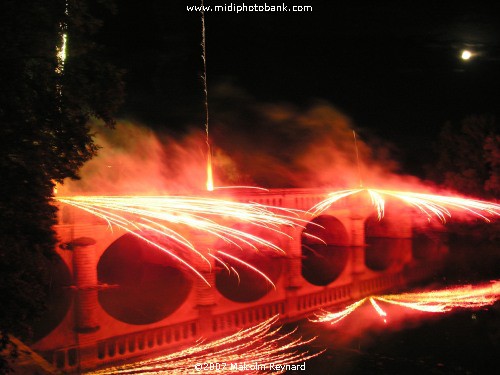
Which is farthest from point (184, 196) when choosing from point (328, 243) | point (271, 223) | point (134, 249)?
point (328, 243)

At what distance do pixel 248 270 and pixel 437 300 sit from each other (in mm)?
10586

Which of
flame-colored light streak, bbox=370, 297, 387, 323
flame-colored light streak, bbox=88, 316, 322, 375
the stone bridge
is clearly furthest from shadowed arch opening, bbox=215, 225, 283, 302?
flame-colored light streak, bbox=88, 316, 322, 375

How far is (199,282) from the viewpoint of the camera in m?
21.5

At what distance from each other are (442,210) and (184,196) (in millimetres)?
23708

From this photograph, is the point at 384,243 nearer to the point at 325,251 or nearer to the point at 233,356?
the point at 325,251

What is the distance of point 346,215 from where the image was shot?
32.7 metres

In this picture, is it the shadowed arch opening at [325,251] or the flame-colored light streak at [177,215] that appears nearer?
the flame-colored light streak at [177,215]

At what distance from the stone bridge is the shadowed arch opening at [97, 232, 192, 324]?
0.16 ft

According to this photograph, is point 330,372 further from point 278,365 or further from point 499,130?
point 499,130

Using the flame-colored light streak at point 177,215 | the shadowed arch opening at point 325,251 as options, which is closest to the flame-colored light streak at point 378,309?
the shadowed arch opening at point 325,251

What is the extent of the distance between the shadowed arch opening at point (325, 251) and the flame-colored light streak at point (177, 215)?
239 cm

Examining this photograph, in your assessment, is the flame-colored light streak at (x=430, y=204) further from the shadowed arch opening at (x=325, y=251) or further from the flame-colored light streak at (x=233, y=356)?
the flame-colored light streak at (x=233, y=356)

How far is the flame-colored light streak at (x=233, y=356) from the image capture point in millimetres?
10305

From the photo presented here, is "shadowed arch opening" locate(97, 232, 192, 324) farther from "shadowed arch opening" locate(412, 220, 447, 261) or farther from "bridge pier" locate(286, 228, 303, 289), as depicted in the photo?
"shadowed arch opening" locate(412, 220, 447, 261)
